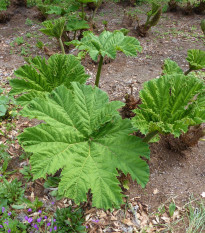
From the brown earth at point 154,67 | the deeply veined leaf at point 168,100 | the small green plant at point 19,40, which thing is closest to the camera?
the deeply veined leaf at point 168,100

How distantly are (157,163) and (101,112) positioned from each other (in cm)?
107

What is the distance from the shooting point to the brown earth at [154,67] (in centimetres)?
238

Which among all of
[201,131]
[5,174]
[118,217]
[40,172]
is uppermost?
[40,172]

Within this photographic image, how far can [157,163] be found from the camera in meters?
2.57

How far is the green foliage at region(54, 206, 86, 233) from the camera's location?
1987mm

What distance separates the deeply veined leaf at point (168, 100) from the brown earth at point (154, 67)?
0.83 metres

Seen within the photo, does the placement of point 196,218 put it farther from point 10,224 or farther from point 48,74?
point 48,74

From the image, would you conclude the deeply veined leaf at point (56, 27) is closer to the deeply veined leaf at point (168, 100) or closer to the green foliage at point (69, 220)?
the deeply veined leaf at point (168, 100)

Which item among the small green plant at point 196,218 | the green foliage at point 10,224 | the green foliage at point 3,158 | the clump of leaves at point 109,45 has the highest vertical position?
the clump of leaves at point 109,45

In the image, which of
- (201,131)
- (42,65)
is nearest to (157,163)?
(201,131)

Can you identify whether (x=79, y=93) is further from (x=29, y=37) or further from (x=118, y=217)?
(x=29, y=37)

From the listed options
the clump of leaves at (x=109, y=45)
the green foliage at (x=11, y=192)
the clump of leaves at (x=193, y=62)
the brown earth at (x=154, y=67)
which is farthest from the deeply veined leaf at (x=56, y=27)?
the green foliage at (x=11, y=192)

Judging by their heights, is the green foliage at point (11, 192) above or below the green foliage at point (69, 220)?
above

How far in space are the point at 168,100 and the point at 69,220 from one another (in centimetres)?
148
